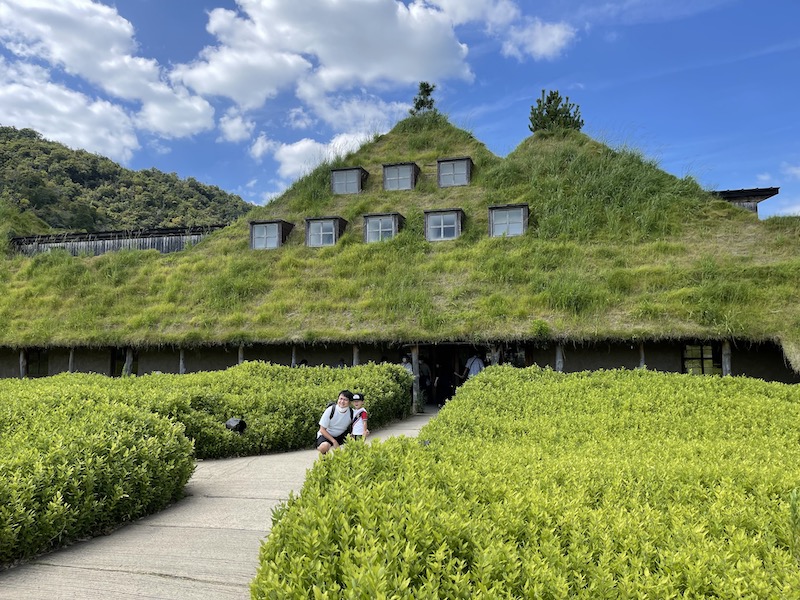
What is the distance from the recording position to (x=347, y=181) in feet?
95.4

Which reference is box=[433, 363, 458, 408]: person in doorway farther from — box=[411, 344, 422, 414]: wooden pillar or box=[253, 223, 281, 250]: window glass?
box=[253, 223, 281, 250]: window glass

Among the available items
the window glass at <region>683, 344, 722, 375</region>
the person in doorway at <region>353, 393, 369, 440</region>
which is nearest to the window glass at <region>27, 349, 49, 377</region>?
the person in doorway at <region>353, 393, 369, 440</region>

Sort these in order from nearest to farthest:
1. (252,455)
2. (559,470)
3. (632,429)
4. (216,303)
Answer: (559,470)
(632,429)
(252,455)
(216,303)

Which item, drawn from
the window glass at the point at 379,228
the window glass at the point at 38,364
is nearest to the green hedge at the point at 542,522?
the window glass at the point at 379,228

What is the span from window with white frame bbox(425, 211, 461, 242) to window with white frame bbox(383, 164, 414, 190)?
3.93 m

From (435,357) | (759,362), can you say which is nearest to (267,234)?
(435,357)

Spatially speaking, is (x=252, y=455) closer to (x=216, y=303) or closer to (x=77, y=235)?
(x=216, y=303)

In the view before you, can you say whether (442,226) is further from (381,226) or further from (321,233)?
(321,233)

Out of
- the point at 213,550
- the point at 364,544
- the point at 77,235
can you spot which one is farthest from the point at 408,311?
the point at 77,235

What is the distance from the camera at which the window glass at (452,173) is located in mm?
27984

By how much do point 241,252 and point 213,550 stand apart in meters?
22.3

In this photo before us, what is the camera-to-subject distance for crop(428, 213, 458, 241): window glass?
24.7m

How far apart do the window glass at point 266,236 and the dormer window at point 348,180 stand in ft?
13.8

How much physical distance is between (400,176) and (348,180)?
2748 mm
